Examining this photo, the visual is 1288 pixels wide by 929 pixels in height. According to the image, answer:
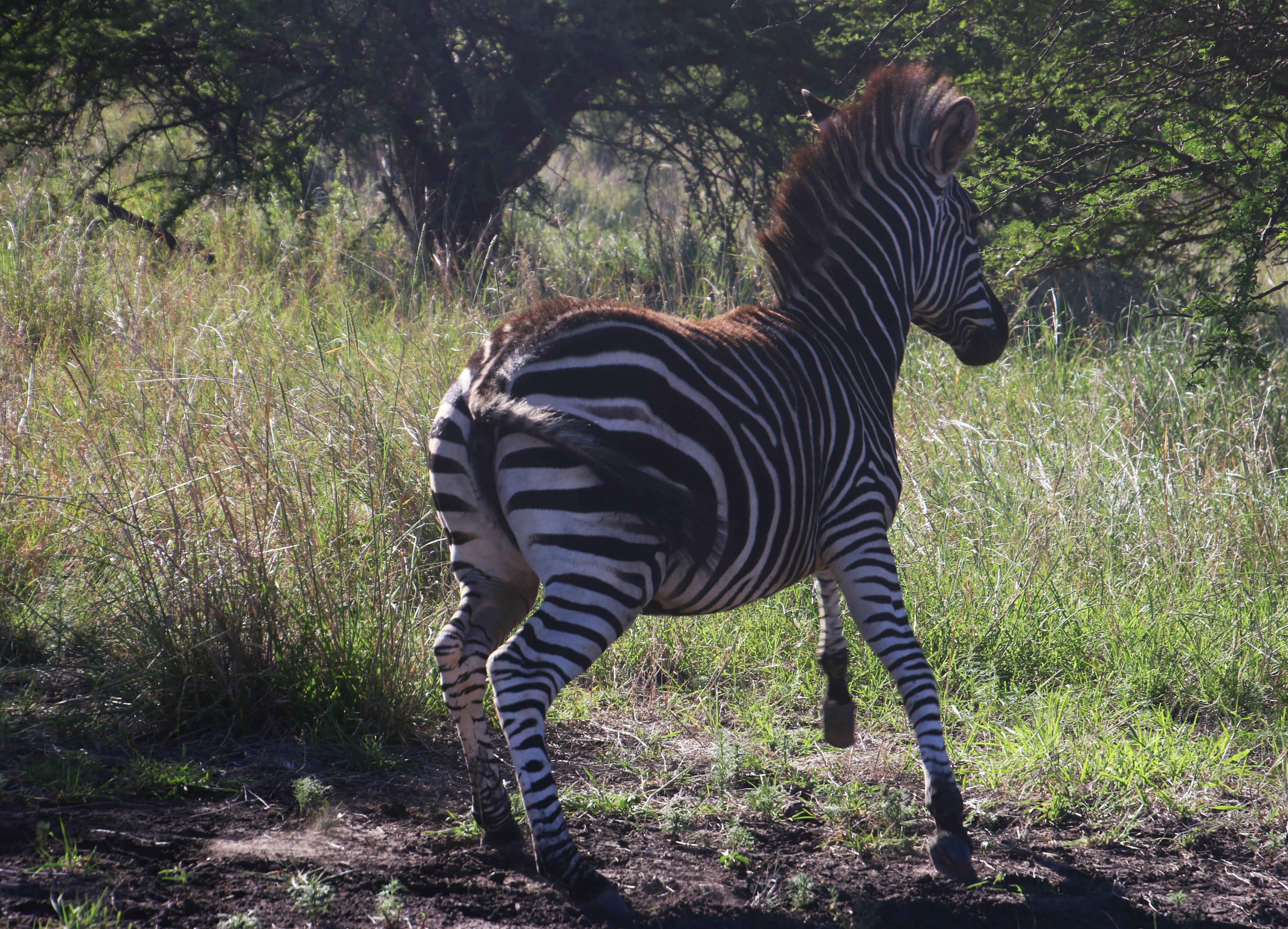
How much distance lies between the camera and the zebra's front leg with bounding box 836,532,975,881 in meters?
2.95

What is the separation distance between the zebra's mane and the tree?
12.8ft

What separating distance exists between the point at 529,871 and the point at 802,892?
802 millimetres

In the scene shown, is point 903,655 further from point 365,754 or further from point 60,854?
point 60,854

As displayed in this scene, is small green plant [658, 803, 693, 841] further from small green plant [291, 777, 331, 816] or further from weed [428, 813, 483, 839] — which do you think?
small green plant [291, 777, 331, 816]

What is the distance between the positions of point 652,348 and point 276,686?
1.93 metres

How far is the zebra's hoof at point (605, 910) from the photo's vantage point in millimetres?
2535

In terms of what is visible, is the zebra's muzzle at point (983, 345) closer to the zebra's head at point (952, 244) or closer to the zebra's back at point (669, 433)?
the zebra's head at point (952, 244)

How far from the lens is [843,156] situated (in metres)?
3.67

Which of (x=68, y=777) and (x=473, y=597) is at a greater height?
(x=473, y=597)

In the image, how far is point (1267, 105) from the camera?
19.5 feet

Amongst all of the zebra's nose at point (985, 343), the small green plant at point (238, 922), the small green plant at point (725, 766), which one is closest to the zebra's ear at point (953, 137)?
the zebra's nose at point (985, 343)

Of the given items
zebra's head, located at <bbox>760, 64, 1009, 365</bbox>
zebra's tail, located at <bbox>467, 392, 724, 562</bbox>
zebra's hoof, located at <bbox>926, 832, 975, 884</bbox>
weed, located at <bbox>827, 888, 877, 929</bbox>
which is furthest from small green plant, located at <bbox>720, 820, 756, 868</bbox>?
zebra's head, located at <bbox>760, 64, 1009, 365</bbox>

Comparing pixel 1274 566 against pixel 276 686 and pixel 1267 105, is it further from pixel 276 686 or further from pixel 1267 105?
pixel 276 686

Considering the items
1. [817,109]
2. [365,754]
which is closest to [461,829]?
[365,754]
